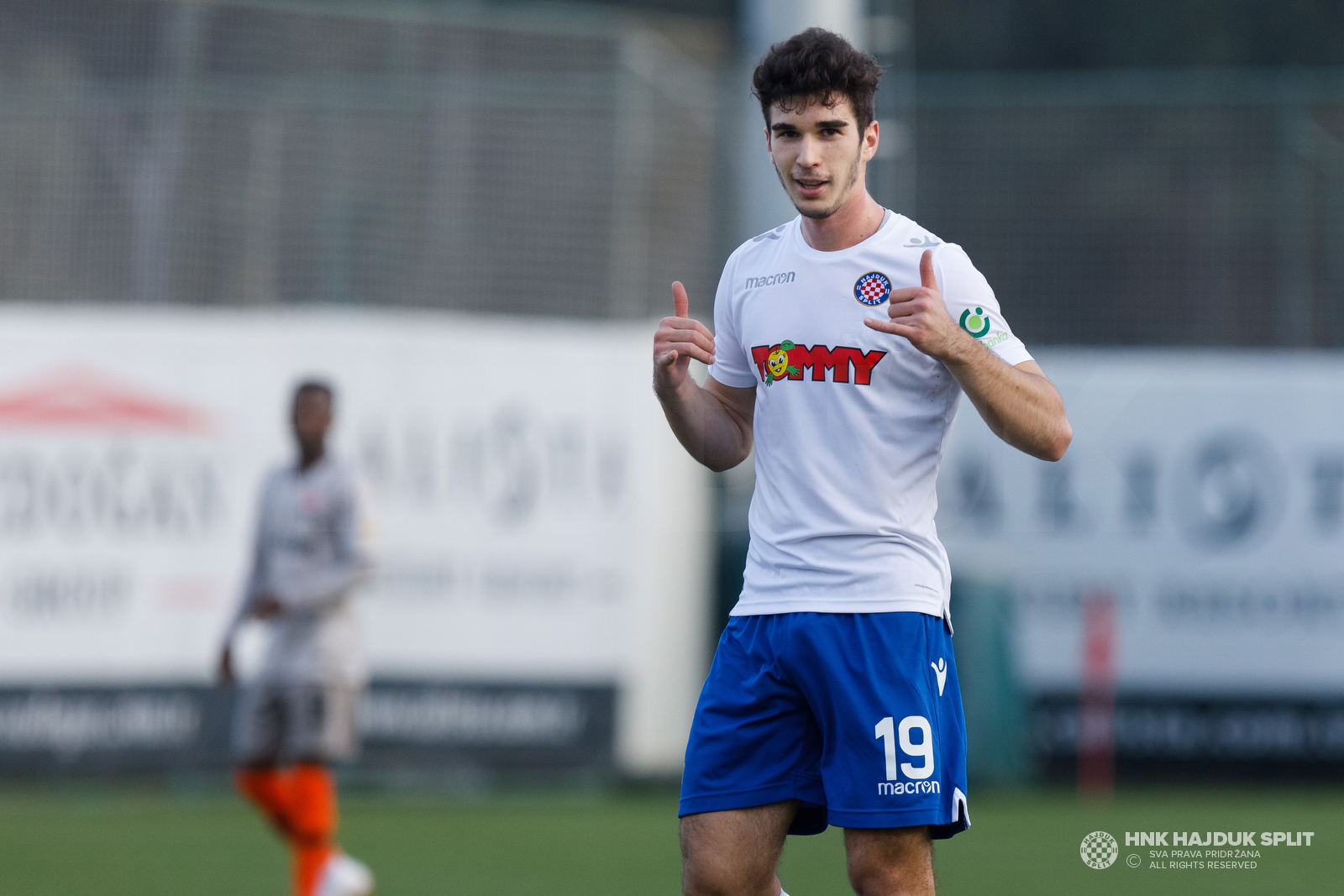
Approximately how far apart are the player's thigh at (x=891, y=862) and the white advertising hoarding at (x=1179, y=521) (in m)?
7.88

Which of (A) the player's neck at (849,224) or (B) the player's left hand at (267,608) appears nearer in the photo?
(A) the player's neck at (849,224)

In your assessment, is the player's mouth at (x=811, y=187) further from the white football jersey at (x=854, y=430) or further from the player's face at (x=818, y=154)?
the white football jersey at (x=854, y=430)

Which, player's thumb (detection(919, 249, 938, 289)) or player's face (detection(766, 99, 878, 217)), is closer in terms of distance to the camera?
player's thumb (detection(919, 249, 938, 289))

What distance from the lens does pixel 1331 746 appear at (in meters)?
11.7

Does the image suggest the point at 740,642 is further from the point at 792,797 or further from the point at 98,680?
the point at 98,680

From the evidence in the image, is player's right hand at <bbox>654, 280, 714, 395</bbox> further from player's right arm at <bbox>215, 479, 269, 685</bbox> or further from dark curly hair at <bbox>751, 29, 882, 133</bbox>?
player's right arm at <bbox>215, 479, 269, 685</bbox>

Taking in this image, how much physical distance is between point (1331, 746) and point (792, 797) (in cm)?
853

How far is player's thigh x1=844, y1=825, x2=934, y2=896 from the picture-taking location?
13.3ft

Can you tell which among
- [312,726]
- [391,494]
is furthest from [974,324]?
[391,494]

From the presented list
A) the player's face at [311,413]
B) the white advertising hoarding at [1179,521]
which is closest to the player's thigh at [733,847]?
the player's face at [311,413]

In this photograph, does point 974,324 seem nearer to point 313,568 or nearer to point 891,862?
point 891,862

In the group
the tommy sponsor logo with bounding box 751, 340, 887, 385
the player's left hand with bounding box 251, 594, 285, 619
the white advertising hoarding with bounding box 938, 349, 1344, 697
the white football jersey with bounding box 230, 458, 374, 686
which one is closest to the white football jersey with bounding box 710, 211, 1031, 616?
the tommy sponsor logo with bounding box 751, 340, 887, 385

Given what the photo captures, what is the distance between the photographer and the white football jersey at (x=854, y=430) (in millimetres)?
4172

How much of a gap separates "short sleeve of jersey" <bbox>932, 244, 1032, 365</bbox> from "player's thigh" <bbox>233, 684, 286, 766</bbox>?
472cm
